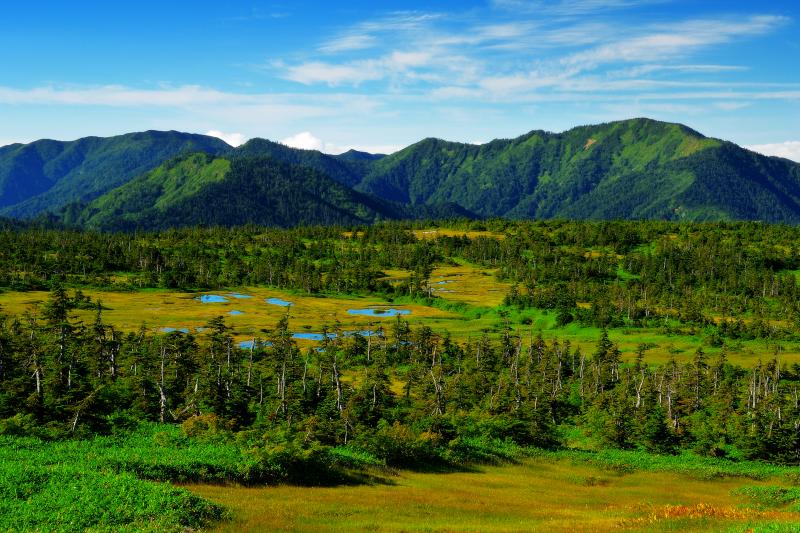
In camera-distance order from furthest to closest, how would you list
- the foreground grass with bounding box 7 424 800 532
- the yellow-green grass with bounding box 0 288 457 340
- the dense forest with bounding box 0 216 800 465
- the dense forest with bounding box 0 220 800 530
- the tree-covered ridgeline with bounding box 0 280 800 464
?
1. the yellow-green grass with bounding box 0 288 457 340
2. the dense forest with bounding box 0 216 800 465
3. the tree-covered ridgeline with bounding box 0 280 800 464
4. the dense forest with bounding box 0 220 800 530
5. the foreground grass with bounding box 7 424 800 532

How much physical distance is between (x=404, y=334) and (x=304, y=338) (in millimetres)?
30104

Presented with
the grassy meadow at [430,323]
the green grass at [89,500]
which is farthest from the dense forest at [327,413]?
the grassy meadow at [430,323]

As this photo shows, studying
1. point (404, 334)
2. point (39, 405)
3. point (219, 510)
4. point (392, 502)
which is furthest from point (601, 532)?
point (404, 334)

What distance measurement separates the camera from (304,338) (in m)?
153

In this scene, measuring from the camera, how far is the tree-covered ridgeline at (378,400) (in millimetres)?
49594

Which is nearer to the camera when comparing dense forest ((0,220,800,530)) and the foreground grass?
the foreground grass

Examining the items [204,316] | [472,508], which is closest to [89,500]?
[472,508]

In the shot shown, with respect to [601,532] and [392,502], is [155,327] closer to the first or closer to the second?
[392,502]

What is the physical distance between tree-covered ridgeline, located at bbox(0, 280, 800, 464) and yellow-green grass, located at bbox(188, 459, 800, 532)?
6383 mm

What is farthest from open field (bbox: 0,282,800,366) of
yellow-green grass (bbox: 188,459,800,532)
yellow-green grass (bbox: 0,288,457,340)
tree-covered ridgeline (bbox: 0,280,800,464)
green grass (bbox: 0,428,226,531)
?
green grass (bbox: 0,428,226,531)

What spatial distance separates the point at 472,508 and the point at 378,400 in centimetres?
4571

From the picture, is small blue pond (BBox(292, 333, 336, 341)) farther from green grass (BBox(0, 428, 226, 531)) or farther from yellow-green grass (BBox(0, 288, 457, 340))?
green grass (BBox(0, 428, 226, 531))

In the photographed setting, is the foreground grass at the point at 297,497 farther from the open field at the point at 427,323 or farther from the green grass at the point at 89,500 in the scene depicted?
the open field at the point at 427,323

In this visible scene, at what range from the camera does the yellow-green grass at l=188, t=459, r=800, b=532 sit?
2730cm
